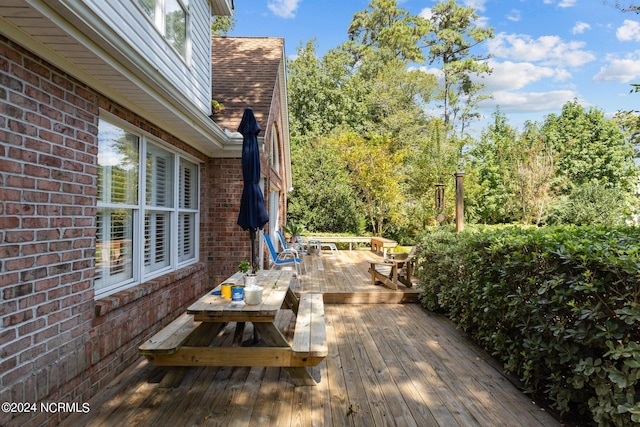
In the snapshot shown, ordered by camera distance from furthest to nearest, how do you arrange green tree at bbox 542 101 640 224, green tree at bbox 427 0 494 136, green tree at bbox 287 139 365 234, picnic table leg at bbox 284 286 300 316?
green tree at bbox 427 0 494 136 → green tree at bbox 542 101 640 224 → green tree at bbox 287 139 365 234 → picnic table leg at bbox 284 286 300 316

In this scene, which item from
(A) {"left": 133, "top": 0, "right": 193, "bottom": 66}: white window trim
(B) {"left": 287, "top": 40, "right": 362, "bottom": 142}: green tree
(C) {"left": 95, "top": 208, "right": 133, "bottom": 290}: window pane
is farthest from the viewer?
(B) {"left": 287, "top": 40, "right": 362, "bottom": 142}: green tree

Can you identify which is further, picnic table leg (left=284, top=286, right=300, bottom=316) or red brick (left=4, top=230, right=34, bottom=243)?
picnic table leg (left=284, top=286, right=300, bottom=316)

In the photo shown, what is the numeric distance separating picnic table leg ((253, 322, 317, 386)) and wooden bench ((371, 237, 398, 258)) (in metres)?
7.27

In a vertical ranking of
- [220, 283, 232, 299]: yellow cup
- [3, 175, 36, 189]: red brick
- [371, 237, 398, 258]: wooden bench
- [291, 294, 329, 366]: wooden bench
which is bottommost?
[291, 294, 329, 366]: wooden bench

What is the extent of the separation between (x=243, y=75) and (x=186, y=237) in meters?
3.92

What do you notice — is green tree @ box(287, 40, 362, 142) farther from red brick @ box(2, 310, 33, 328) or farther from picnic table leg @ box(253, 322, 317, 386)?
red brick @ box(2, 310, 33, 328)

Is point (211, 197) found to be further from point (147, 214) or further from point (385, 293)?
point (385, 293)

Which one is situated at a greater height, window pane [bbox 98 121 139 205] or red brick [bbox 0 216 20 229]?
window pane [bbox 98 121 139 205]

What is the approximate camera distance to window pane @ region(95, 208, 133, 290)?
3191 millimetres

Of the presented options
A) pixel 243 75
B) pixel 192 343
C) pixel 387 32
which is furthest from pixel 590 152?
pixel 192 343

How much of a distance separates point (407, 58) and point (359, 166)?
14330mm

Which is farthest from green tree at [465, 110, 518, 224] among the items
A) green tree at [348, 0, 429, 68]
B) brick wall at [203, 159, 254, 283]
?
brick wall at [203, 159, 254, 283]

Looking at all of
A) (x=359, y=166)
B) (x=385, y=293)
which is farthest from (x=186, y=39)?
(x=359, y=166)

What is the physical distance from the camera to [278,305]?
310 centimetres
